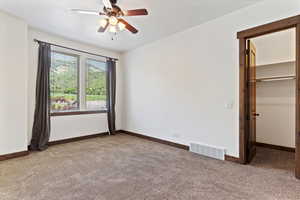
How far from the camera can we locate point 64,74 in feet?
14.7

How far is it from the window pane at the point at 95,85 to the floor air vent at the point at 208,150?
3.25 m

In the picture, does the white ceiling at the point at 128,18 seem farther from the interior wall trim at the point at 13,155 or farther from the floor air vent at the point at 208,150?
the interior wall trim at the point at 13,155

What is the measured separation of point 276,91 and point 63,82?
5.53 metres

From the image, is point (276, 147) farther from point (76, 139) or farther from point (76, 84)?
point (76, 84)

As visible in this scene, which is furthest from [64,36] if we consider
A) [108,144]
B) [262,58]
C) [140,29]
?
[262,58]

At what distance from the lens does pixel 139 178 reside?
2408mm

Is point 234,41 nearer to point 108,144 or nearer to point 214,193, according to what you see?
point 214,193

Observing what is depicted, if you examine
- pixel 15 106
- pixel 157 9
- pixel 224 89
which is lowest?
pixel 15 106

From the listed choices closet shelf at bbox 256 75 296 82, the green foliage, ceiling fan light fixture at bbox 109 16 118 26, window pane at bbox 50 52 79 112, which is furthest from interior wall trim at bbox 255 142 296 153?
window pane at bbox 50 52 79 112

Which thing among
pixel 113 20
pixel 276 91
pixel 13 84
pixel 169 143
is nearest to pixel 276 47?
pixel 276 91

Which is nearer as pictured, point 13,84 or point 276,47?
point 13,84

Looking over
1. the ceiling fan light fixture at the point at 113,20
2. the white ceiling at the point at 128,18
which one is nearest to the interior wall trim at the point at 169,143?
the white ceiling at the point at 128,18

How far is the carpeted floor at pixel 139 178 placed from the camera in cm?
199

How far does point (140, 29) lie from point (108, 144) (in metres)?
3.03
